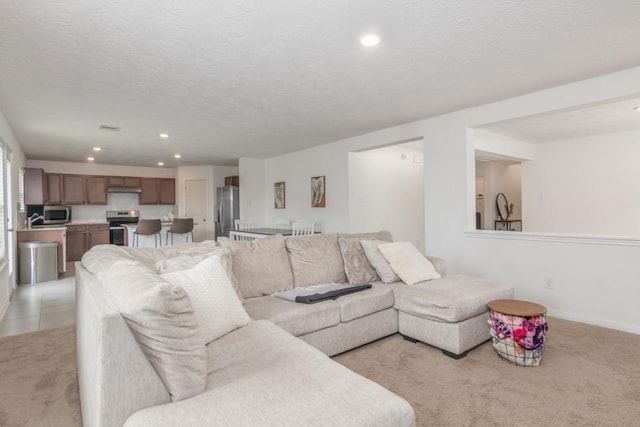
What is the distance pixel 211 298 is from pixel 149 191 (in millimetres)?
7806

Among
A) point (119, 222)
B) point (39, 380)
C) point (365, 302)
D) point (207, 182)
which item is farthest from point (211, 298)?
point (119, 222)

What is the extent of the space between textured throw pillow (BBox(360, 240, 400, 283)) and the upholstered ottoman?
107mm

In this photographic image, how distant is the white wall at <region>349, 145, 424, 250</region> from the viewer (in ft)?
18.9

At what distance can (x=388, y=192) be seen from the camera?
20.5 feet

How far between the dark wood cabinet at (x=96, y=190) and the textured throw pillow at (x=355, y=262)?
7097 mm

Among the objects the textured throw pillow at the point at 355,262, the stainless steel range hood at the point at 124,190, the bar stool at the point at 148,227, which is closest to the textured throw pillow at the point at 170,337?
the textured throw pillow at the point at 355,262

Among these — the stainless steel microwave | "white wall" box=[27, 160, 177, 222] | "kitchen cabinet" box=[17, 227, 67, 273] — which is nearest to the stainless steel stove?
"white wall" box=[27, 160, 177, 222]

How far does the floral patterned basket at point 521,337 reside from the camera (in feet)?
7.56

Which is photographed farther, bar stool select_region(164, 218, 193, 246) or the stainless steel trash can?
bar stool select_region(164, 218, 193, 246)

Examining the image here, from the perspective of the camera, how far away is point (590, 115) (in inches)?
168

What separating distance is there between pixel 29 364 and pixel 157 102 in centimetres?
256

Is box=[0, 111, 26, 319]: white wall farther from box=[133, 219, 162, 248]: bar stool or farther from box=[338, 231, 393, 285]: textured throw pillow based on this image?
box=[338, 231, 393, 285]: textured throw pillow

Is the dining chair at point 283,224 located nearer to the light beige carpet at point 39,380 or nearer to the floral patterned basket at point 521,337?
the light beige carpet at point 39,380

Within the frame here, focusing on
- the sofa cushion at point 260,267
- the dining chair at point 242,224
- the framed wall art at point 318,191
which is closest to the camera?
the sofa cushion at point 260,267
